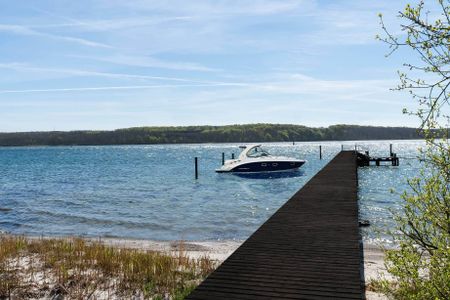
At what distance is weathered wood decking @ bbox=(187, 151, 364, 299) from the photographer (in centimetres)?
550

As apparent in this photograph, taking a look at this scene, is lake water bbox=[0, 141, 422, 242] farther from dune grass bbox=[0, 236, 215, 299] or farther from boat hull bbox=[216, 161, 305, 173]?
dune grass bbox=[0, 236, 215, 299]

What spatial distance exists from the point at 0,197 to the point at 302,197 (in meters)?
26.0

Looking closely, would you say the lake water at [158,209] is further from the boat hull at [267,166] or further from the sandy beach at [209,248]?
the boat hull at [267,166]

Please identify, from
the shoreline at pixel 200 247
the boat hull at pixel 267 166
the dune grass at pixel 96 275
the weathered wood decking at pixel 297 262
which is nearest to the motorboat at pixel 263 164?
the boat hull at pixel 267 166

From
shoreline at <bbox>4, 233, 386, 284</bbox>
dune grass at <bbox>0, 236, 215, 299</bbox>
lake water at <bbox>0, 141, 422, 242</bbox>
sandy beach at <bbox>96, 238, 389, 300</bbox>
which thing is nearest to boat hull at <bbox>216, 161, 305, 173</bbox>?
lake water at <bbox>0, 141, 422, 242</bbox>

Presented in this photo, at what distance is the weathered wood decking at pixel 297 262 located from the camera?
5500 mm

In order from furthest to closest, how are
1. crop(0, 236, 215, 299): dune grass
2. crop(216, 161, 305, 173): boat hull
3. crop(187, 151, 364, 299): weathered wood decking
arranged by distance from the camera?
crop(216, 161, 305, 173): boat hull
crop(0, 236, 215, 299): dune grass
crop(187, 151, 364, 299): weathered wood decking

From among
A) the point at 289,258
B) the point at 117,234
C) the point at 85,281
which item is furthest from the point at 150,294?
the point at 117,234

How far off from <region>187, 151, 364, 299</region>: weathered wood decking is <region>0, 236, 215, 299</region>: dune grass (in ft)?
5.30

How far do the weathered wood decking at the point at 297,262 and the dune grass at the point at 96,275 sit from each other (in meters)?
1.62

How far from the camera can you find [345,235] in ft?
27.7

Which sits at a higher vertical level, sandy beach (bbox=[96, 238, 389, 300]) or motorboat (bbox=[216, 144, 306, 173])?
motorboat (bbox=[216, 144, 306, 173])

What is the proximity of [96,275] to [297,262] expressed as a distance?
4257 mm

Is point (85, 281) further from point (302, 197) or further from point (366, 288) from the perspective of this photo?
point (302, 197)
